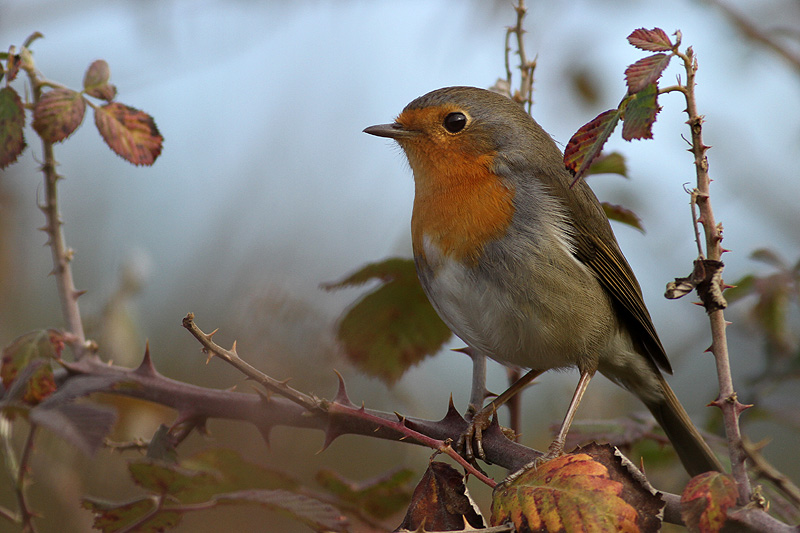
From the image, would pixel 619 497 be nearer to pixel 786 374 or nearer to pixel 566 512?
pixel 566 512

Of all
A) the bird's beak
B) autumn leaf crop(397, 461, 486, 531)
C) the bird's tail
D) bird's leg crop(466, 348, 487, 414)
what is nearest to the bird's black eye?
the bird's beak

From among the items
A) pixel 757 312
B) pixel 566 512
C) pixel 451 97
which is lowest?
pixel 566 512

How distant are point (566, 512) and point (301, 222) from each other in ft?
12.5

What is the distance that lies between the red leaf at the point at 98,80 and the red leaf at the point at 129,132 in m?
0.03

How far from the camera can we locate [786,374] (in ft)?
6.47

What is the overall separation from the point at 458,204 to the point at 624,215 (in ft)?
1.56

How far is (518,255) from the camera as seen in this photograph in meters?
2.05

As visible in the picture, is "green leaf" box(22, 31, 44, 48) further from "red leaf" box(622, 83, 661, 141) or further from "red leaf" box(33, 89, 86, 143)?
"red leaf" box(622, 83, 661, 141)

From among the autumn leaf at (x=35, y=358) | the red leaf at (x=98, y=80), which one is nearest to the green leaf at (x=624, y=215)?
the red leaf at (x=98, y=80)

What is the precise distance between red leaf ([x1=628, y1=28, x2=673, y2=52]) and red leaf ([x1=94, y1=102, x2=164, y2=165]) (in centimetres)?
103

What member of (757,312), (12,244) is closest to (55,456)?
(12,244)

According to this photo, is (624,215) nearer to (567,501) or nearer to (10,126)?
(567,501)

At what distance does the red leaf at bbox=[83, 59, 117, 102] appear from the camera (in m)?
1.60

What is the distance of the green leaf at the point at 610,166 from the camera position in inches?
80.7
